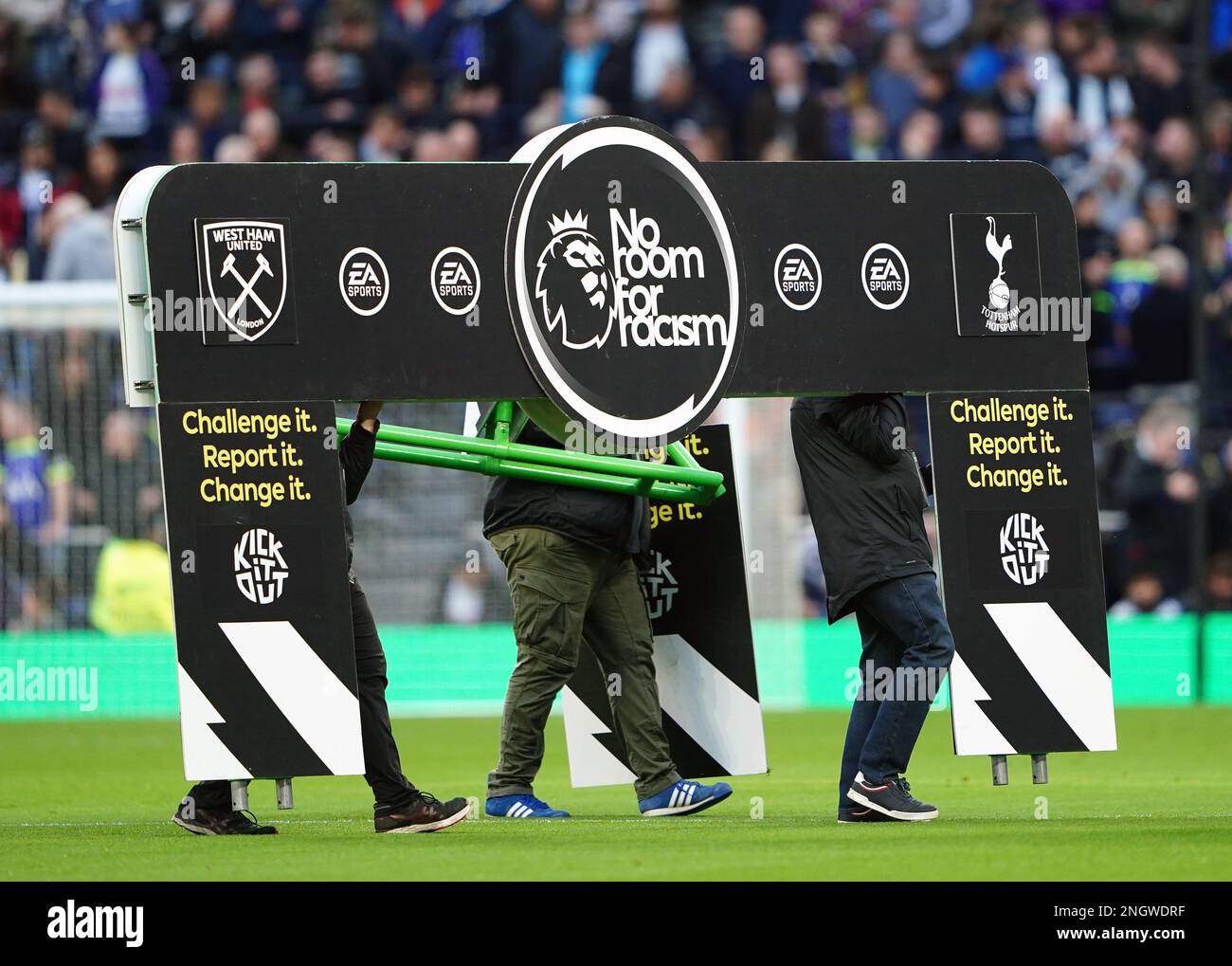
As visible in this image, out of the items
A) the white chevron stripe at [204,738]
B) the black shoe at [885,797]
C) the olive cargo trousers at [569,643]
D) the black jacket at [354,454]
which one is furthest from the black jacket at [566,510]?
the white chevron stripe at [204,738]

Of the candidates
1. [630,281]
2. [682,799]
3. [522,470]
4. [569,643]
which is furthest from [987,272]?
[682,799]

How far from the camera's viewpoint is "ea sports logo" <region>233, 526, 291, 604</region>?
8227 millimetres

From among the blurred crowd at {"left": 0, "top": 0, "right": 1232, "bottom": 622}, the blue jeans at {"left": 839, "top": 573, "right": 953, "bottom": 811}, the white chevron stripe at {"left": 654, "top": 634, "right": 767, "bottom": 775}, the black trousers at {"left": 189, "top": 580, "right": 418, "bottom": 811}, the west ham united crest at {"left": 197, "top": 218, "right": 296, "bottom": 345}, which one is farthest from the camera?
the blurred crowd at {"left": 0, "top": 0, "right": 1232, "bottom": 622}

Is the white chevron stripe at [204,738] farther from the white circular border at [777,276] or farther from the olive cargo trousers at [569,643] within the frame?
the white circular border at [777,276]

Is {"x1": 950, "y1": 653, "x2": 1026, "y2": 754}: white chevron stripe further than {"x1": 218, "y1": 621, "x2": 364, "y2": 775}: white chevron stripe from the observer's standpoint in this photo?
Yes

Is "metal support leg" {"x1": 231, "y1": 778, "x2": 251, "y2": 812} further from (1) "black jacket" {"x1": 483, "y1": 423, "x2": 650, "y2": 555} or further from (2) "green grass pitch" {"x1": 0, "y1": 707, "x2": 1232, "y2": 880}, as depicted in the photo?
(1) "black jacket" {"x1": 483, "y1": 423, "x2": 650, "y2": 555}

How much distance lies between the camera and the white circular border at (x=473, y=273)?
28.0ft

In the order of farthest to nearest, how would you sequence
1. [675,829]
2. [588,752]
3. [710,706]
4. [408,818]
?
[588,752], [710,706], [675,829], [408,818]

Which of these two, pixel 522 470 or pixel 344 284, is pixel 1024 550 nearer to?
pixel 522 470

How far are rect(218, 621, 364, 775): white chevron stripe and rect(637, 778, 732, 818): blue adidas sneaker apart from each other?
1611 millimetres

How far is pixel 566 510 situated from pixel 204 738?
6.08 feet

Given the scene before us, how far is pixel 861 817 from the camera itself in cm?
893

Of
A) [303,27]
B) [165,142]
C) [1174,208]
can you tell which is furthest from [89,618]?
[1174,208]

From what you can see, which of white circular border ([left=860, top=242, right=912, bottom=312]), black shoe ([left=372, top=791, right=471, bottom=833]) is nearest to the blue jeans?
white circular border ([left=860, top=242, right=912, bottom=312])
